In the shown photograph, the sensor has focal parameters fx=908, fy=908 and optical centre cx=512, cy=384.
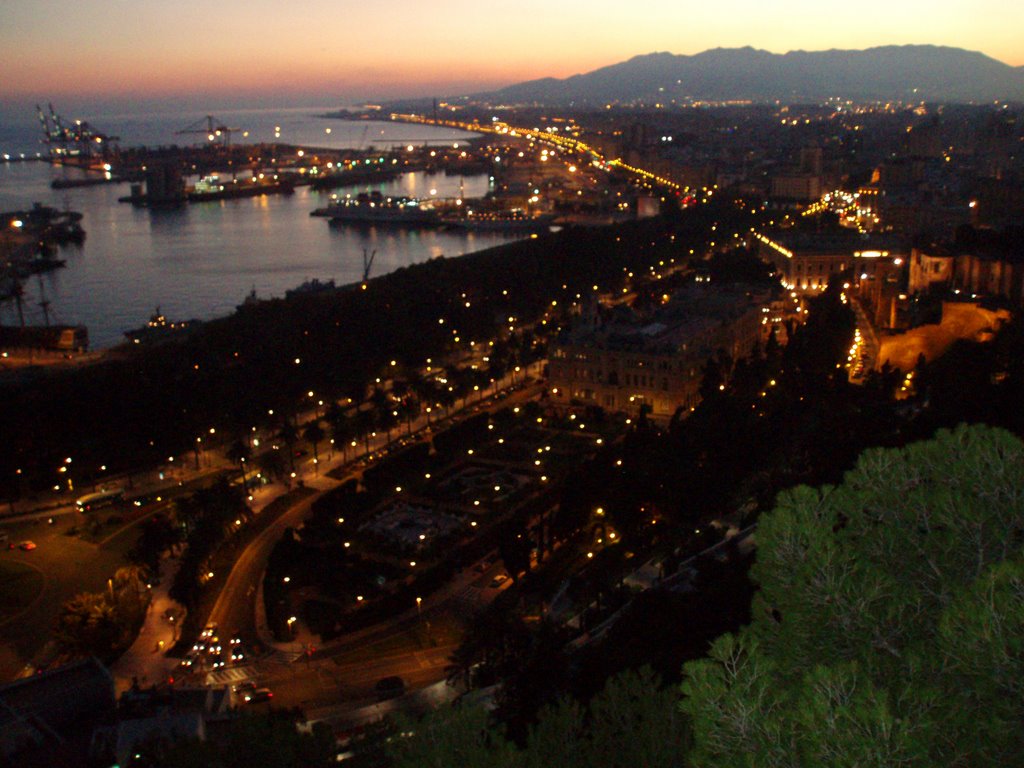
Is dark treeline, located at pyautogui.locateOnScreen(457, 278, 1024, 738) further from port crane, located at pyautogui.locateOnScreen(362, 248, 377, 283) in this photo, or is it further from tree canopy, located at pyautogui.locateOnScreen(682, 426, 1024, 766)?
port crane, located at pyautogui.locateOnScreen(362, 248, 377, 283)

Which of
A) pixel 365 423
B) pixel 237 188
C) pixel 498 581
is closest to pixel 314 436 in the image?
pixel 365 423

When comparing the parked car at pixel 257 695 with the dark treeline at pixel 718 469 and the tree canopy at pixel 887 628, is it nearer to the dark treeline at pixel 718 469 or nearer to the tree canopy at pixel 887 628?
the dark treeline at pixel 718 469

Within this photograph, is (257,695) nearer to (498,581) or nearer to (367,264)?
(498,581)

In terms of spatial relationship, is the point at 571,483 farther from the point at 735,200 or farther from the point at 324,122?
the point at 324,122

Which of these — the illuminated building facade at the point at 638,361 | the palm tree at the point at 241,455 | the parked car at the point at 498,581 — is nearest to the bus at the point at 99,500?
the palm tree at the point at 241,455

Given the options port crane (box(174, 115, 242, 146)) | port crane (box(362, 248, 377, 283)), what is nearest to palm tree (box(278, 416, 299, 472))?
port crane (box(362, 248, 377, 283))

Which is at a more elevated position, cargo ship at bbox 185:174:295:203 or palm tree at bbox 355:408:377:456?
cargo ship at bbox 185:174:295:203
